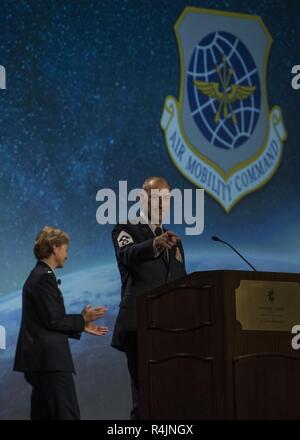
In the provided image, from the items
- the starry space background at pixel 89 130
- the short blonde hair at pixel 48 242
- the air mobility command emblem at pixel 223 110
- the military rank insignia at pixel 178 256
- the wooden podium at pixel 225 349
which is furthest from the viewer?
the air mobility command emblem at pixel 223 110

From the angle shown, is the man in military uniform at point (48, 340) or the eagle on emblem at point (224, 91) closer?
the man in military uniform at point (48, 340)

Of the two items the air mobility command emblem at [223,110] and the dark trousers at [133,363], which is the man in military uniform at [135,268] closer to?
the dark trousers at [133,363]

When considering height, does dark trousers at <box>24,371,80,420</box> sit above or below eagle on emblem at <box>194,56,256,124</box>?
below

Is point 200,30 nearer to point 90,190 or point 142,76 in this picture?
point 142,76

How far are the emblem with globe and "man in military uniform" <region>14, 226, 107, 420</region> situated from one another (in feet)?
9.16

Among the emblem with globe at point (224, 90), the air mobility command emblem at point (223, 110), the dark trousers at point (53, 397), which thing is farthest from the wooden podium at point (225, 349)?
the emblem with globe at point (224, 90)

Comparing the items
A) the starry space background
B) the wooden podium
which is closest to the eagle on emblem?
the starry space background

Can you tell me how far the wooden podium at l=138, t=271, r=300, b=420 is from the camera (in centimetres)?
375

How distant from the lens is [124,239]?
16.6ft

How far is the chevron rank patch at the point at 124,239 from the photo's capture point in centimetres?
504

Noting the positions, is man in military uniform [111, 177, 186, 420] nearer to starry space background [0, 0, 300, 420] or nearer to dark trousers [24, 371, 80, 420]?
dark trousers [24, 371, 80, 420]

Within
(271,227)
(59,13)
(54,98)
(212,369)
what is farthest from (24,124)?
(212,369)

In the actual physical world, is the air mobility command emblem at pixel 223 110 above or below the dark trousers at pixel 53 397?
above

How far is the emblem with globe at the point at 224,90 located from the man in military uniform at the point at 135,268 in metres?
2.17
